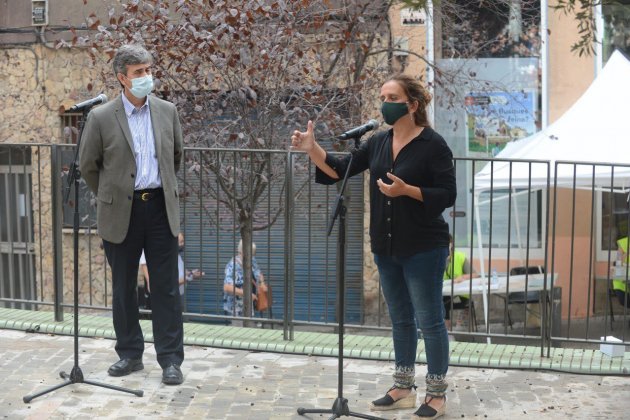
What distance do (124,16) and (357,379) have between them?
456 centimetres

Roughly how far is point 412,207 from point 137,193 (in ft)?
5.91

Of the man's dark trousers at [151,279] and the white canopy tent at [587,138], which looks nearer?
the man's dark trousers at [151,279]

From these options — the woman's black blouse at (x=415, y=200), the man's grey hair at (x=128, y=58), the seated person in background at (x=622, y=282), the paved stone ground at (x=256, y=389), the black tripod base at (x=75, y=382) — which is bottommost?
the paved stone ground at (x=256, y=389)

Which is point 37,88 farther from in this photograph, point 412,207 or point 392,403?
point 412,207

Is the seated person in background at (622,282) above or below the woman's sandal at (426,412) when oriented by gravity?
above

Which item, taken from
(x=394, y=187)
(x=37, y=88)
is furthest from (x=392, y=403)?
(x=37, y=88)

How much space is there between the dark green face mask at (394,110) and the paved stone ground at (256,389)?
5.65 ft

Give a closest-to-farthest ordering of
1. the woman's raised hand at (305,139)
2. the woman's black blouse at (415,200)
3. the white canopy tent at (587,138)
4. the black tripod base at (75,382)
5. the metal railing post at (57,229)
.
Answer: the woman's black blouse at (415,200)
the woman's raised hand at (305,139)
the black tripod base at (75,382)
the metal railing post at (57,229)
the white canopy tent at (587,138)

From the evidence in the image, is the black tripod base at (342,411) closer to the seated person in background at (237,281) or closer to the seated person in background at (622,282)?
the seated person in background at (237,281)

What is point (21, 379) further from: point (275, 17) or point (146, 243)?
point (275, 17)

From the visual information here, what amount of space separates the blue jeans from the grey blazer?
1.50 metres

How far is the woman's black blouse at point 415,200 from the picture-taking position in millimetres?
5746

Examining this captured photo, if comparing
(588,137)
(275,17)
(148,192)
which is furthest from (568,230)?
(148,192)

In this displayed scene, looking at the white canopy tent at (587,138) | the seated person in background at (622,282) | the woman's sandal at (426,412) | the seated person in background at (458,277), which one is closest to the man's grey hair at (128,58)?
the woman's sandal at (426,412)
